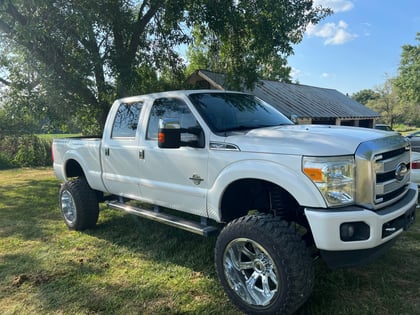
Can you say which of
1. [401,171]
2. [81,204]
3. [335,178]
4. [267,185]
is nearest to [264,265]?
[267,185]

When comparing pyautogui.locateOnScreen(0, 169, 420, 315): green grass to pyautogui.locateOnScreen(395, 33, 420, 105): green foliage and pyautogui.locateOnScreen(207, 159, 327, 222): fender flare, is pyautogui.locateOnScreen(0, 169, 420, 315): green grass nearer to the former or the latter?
pyautogui.locateOnScreen(207, 159, 327, 222): fender flare

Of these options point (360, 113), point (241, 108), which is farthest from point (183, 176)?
point (360, 113)

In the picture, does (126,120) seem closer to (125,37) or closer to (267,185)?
(267,185)

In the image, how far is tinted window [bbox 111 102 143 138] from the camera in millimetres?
4758

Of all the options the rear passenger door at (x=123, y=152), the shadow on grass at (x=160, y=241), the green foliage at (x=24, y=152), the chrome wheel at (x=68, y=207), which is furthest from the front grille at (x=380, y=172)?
the green foliage at (x=24, y=152)

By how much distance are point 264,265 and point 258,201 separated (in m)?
0.80

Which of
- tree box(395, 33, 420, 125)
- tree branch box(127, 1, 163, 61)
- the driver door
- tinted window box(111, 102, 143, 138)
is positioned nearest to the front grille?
the driver door

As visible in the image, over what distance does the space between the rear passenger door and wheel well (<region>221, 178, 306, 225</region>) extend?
1.45 meters

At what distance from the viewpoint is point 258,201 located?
12.4ft

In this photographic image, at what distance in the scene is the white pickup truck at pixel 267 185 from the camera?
2809 millimetres

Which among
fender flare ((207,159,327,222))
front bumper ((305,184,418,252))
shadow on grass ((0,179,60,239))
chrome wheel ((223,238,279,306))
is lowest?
shadow on grass ((0,179,60,239))

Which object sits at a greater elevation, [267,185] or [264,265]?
[267,185]

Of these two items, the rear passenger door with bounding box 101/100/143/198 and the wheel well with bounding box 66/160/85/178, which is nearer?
the rear passenger door with bounding box 101/100/143/198

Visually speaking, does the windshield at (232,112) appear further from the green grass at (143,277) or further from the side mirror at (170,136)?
the green grass at (143,277)
